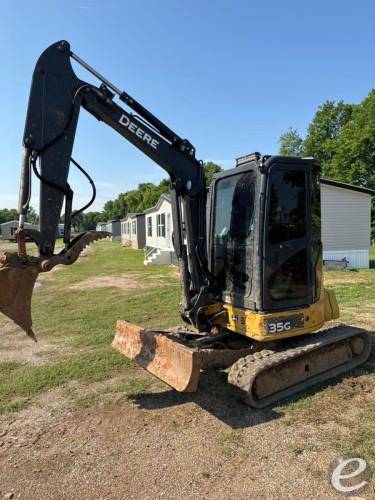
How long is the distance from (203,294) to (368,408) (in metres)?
2.31

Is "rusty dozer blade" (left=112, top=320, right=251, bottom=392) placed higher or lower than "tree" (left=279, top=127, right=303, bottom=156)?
lower

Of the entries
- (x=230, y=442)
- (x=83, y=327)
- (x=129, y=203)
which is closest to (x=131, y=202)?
(x=129, y=203)

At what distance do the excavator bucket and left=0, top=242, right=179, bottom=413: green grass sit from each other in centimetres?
143

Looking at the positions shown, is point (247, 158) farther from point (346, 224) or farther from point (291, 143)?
point (291, 143)

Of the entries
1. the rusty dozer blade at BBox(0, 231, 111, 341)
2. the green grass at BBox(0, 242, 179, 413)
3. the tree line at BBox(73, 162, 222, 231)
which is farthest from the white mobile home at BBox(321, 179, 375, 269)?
the tree line at BBox(73, 162, 222, 231)

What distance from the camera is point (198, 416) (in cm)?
441

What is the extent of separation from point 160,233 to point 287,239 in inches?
803

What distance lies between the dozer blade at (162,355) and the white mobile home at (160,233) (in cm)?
1463

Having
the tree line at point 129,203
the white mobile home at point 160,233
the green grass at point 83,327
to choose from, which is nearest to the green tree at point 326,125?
the tree line at point 129,203

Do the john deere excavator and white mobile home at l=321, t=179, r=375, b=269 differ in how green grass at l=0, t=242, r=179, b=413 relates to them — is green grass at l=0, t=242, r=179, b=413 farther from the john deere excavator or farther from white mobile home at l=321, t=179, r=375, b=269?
white mobile home at l=321, t=179, r=375, b=269

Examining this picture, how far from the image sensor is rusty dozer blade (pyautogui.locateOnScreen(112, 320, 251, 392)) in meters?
4.20

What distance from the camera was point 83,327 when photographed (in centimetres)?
837

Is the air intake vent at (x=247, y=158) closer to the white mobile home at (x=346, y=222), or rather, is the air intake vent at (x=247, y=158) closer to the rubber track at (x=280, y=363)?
the rubber track at (x=280, y=363)

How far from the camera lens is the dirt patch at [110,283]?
13772 millimetres
